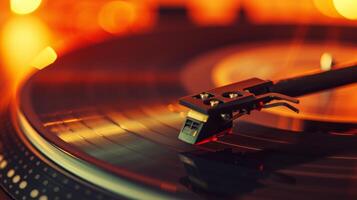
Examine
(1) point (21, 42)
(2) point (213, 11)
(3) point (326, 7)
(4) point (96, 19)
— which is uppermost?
(3) point (326, 7)

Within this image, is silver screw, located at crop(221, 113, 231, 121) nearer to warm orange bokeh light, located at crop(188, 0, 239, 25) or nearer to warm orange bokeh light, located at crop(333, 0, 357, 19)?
warm orange bokeh light, located at crop(188, 0, 239, 25)

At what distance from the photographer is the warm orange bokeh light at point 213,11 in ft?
3.80

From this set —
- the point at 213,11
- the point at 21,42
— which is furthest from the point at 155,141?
the point at 213,11

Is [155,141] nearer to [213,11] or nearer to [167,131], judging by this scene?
[167,131]

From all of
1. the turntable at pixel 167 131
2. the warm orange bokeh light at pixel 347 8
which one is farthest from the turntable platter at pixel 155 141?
the warm orange bokeh light at pixel 347 8

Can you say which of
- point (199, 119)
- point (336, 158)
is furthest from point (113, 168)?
point (336, 158)

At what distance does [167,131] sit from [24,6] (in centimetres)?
66

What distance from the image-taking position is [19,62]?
90 centimetres

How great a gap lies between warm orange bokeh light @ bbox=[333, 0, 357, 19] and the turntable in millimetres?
363

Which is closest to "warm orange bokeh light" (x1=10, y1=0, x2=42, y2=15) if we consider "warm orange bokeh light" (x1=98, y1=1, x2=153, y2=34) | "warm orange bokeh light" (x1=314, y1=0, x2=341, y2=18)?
"warm orange bokeh light" (x1=98, y1=1, x2=153, y2=34)

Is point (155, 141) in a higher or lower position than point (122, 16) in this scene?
lower

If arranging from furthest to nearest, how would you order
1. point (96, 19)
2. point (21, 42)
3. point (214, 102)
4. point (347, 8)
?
1. point (347, 8)
2. point (96, 19)
3. point (21, 42)
4. point (214, 102)

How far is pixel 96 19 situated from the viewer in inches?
44.5

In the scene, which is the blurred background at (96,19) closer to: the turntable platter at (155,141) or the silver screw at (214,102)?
the turntable platter at (155,141)
